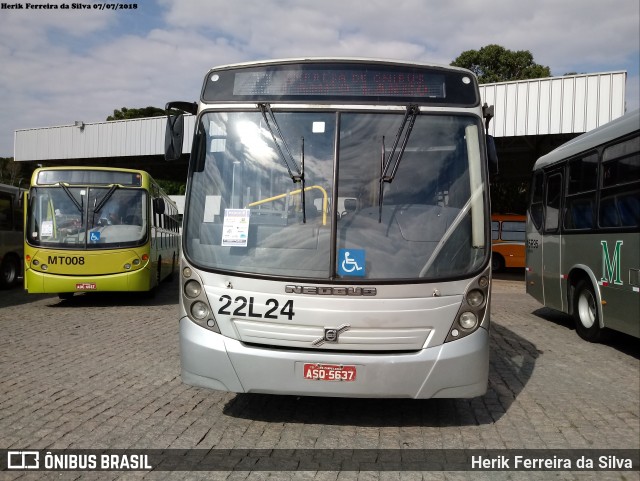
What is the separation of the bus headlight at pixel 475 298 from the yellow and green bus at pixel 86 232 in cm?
896

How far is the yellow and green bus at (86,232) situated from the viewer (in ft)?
38.9

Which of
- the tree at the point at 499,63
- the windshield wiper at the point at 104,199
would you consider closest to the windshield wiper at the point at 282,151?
the windshield wiper at the point at 104,199

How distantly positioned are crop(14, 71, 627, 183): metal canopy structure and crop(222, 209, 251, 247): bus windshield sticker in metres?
14.7

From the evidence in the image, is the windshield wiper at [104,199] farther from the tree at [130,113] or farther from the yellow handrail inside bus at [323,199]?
the tree at [130,113]

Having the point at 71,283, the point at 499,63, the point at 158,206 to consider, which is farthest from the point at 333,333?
the point at 499,63

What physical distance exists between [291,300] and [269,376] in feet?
1.91

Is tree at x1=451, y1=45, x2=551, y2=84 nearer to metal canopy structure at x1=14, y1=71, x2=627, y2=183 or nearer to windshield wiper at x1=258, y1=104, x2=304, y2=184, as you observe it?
metal canopy structure at x1=14, y1=71, x2=627, y2=183

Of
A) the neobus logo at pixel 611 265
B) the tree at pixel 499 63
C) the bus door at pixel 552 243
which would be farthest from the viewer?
the tree at pixel 499 63

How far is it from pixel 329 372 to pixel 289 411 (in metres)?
1.03

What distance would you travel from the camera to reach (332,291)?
14.7 feet

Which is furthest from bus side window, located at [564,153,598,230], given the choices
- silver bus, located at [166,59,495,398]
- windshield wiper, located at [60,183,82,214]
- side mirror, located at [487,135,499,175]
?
windshield wiper, located at [60,183,82,214]

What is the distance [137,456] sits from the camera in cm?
414

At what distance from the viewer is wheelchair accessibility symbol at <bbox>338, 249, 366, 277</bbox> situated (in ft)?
14.9

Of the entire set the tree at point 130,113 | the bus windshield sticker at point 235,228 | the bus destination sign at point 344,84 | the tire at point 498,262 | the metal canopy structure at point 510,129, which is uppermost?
the tree at point 130,113
